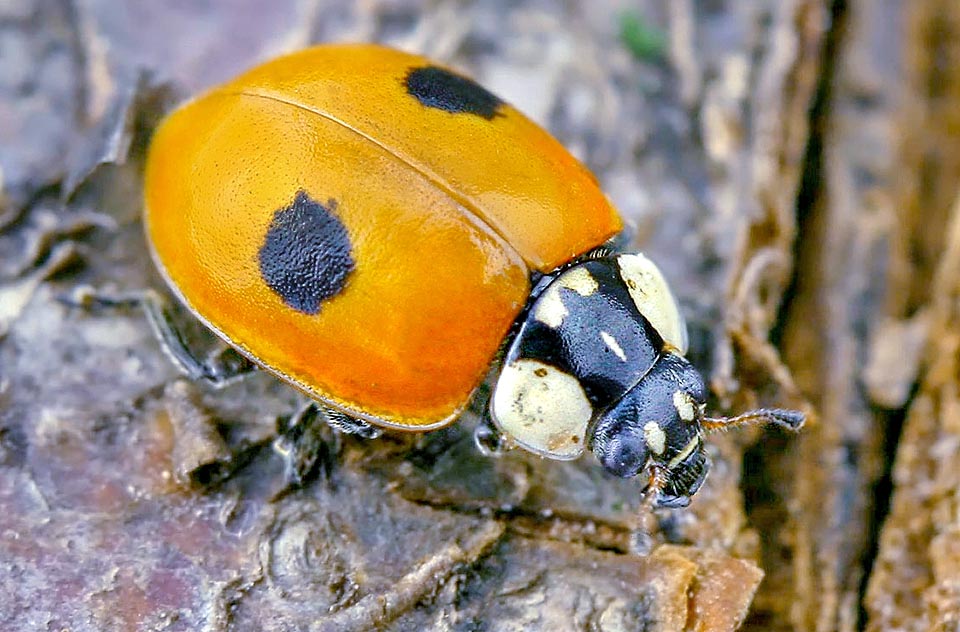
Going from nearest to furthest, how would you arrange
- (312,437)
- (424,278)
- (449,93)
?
(424,278) < (312,437) < (449,93)

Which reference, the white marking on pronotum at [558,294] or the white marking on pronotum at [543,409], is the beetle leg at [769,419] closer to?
the white marking on pronotum at [543,409]

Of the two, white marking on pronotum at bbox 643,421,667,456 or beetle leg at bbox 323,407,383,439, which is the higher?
white marking on pronotum at bbox 643,421,667,456

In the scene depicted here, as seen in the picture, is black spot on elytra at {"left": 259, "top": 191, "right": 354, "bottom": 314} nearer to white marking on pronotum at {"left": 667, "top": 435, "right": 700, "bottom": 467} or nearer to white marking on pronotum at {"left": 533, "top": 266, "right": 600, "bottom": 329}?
white marking on pronotum at {"left": 533, "top": 266, "right": 600, "bottom": 329}

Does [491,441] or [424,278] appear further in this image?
[491,441]

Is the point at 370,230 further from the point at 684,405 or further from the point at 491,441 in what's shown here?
the point at 684,405

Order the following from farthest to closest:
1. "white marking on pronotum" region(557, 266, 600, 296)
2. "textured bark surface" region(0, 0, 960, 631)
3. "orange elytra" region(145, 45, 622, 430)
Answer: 1. "white marking on pronotum" region(557, 266, 600, 296)
2. "orange elytra" region(145, 45, 622, 430)
3. "textured bark surface" region(0, 0, 960, 631)

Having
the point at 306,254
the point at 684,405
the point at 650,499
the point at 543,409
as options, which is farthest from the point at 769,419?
the point at 306,254

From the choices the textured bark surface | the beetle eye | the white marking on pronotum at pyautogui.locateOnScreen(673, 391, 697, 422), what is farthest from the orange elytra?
the white marking on pronotum at pyautogui.locateOnScreen(673, 391, 697, 422)
